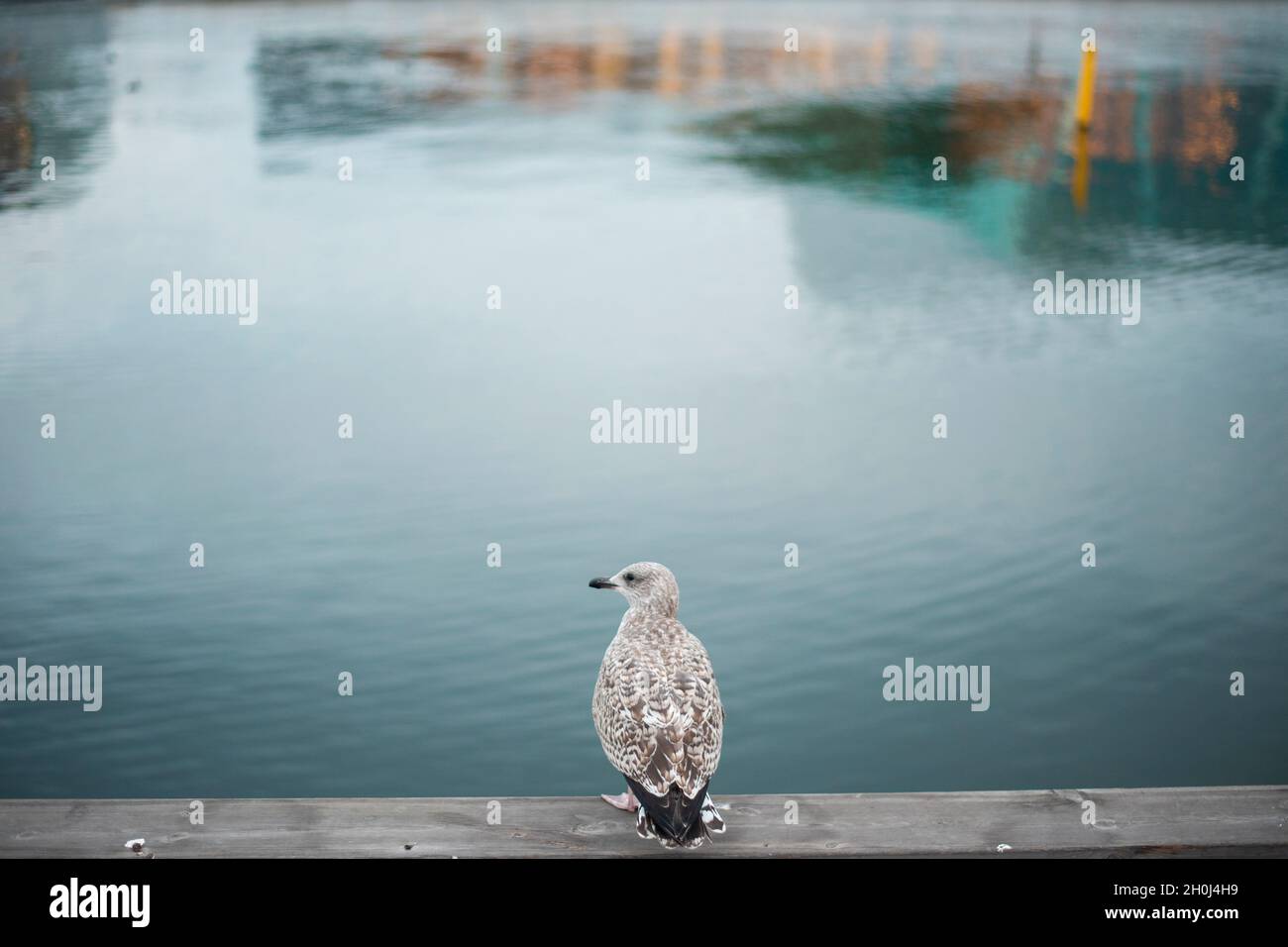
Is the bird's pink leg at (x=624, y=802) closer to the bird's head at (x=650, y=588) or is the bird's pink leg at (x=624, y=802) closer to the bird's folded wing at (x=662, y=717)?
the bird's folded wing at (x=662, y=717)

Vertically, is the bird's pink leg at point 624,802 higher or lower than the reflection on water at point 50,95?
lower

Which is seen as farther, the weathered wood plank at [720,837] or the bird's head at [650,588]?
the bird's head at [650,588]

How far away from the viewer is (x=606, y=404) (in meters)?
9.24

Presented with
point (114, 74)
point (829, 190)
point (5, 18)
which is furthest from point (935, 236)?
point (5, 18)

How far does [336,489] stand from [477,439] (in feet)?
3.46

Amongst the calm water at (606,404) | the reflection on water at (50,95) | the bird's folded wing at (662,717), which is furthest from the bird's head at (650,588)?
the reflection on water at (50,95)

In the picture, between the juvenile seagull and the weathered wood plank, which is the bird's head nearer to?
the juvenile seagull

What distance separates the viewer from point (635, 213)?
13211 mm

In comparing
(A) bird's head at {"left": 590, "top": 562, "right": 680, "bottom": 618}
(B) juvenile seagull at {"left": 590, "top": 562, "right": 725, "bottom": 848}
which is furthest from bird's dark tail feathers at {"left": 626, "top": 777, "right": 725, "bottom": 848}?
(A) bird's head at {"left": 590, "top": 562, "right": 680, "bottom": 618}

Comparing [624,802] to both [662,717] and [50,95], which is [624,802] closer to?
[662,717]

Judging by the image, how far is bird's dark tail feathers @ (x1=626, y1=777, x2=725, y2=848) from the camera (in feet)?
8.50

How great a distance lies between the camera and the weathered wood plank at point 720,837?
2582mm

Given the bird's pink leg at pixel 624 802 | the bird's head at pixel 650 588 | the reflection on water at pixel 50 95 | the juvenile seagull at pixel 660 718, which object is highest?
the reflection on water at pixel 50 95

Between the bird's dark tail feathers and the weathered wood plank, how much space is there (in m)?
0.03
